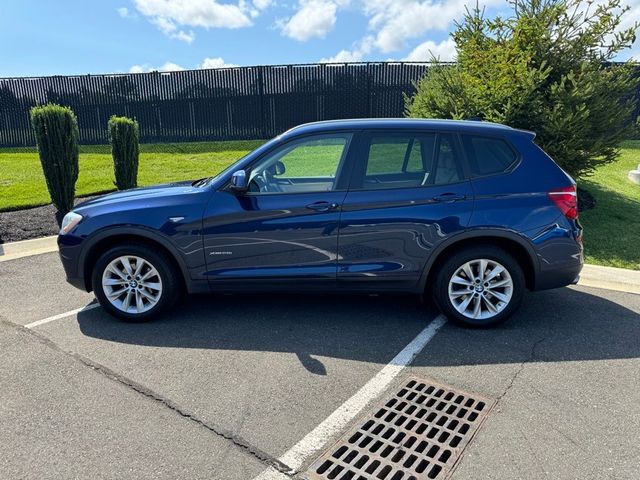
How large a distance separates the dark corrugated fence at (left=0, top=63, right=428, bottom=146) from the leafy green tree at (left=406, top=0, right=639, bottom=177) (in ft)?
26.6

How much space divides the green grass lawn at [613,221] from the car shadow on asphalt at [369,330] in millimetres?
1627

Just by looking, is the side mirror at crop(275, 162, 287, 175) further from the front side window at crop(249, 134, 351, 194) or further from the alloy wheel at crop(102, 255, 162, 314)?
the alloy wheel at crop(102, 255, 162, 314)

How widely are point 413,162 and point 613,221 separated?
16.5 feet

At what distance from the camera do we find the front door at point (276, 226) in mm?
3928

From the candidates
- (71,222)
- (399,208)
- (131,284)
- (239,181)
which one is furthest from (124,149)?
(399,208)

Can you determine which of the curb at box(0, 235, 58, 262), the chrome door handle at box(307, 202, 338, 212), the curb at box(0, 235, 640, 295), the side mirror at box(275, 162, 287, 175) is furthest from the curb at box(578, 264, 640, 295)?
the curb at box(0, 235, 58, 262)

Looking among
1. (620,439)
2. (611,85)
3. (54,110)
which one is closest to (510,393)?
(620,439)

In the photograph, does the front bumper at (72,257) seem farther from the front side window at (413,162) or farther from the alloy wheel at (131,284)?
the front side window at (413,162)

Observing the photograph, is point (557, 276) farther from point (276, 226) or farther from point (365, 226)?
point (276, 226)

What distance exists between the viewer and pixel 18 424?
9.25 feet

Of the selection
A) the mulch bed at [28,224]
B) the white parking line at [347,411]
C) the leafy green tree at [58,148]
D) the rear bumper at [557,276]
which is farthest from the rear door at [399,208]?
the leafy green tree at [58,148]

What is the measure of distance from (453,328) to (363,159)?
164 centimetres

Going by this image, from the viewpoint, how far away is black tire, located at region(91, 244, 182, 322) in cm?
411

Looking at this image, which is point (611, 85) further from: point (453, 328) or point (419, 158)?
point (453, 328)
